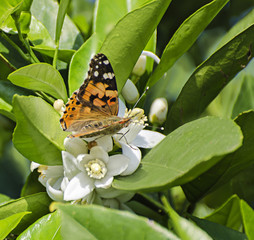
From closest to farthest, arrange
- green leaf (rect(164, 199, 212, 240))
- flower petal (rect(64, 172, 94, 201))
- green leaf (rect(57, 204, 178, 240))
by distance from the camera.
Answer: green leaf (rect(57, 204, 178, 240)) → green leaf (rect(164, 199, 212, 240)) → flower petal (rect(64, 172, 94, 201))

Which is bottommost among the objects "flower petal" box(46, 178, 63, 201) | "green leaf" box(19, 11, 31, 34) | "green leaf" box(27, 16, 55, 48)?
"flower petal" box(46, 178, 63, 201)

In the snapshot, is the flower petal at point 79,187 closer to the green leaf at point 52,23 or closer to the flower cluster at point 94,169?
the flower cluster at point 94,169

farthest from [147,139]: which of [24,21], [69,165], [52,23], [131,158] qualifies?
[52,23]

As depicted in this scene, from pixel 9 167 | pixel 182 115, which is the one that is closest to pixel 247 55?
pixel 182 115

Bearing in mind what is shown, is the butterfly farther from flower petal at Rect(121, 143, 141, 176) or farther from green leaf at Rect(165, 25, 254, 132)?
green leaf at Rect(165, 25, 254, 132)

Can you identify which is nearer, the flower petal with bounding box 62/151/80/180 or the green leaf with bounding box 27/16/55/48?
the flower petal with bounding box 62/151/80/180

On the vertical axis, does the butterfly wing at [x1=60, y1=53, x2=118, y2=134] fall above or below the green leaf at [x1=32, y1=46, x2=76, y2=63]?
below

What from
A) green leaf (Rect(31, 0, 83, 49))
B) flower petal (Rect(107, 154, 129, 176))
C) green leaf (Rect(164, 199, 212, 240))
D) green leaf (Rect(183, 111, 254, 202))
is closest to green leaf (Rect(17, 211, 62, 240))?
flower petal (Rect(107, 154, 129, 176))

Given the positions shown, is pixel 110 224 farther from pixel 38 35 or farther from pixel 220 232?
pixel 38 35
